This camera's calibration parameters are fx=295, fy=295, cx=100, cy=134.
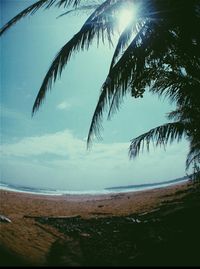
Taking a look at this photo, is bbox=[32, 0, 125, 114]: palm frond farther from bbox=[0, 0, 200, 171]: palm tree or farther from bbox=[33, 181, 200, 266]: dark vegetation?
bbox=[33, 181, 200, 266]: dark vegetation

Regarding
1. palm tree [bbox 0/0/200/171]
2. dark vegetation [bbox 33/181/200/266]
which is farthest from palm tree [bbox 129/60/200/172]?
dark vegetation [bbox 33/181/200/266]

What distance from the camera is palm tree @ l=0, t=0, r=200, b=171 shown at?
370 cm

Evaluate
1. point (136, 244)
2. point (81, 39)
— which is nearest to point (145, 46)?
point (81, 39)

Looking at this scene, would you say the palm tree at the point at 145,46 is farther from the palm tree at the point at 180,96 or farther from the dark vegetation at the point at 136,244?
the dark vegetation at the point at 136,244

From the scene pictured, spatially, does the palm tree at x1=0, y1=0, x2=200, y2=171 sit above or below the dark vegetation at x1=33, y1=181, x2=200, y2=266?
above

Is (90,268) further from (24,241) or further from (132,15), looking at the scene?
(132,15)

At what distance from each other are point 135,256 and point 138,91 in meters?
2.33

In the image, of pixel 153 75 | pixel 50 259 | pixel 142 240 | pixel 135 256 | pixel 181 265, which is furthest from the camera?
pixel 142 240

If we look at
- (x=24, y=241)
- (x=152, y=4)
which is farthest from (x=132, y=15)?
(x=24, y=241)

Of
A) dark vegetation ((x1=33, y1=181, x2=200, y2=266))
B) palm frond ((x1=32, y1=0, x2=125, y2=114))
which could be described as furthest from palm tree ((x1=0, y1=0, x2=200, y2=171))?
dark vegetation ((x1=33, y1=181, x2=200, y2=266))

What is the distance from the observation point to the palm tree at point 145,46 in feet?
12.2

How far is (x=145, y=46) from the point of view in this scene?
408cm

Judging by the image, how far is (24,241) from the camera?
16.5 ft

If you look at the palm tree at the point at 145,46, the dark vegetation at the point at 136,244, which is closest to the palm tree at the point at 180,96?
the palm tree at the point at 145,46
